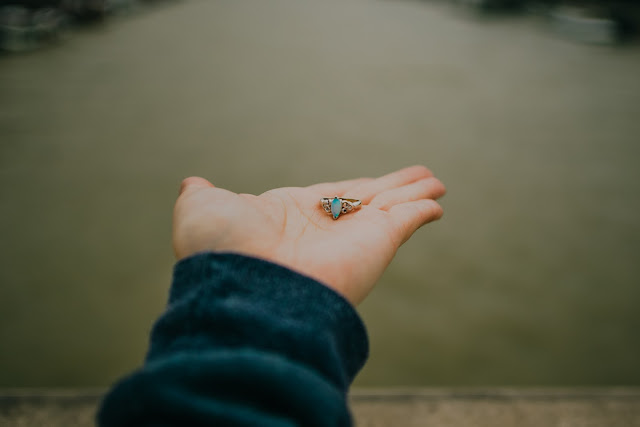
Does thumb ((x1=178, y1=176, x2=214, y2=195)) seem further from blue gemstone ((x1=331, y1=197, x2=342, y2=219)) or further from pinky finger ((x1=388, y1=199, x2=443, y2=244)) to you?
pinky finger ((x1=388, y1=199, x2=443, y2=244))

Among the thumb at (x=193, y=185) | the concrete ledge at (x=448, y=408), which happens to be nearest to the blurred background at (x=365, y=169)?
the concrete ledge at (x=448, y=408)

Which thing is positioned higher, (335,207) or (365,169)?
(335,207)

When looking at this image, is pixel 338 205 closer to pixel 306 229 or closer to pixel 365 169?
pixel 306 229

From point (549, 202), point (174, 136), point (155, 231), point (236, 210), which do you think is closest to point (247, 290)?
point (236, 210)

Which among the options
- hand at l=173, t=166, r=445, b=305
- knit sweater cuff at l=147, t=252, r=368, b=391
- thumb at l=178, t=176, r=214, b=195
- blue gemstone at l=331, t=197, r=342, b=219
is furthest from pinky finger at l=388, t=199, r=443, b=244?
thumb at l=178, t=176, r=214, b=195

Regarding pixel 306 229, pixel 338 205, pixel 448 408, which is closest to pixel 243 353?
pixel 306 229
